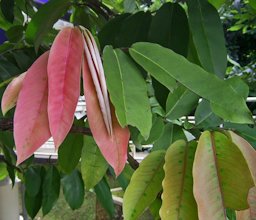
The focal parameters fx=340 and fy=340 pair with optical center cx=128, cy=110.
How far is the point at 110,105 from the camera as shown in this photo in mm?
276

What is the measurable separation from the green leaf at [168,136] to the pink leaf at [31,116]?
0.21 meters

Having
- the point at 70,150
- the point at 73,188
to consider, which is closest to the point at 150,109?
the point at 70,150

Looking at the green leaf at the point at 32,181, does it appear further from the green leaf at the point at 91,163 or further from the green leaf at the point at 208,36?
the green leaf at the point at 208,36

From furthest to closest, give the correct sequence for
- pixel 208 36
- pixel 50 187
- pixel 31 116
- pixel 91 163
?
pixel 50 187 < pixel 91 163 < pixel 208 36 < pixel 31 116

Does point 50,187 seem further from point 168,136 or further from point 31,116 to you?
point 31,116

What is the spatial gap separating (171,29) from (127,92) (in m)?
0.18

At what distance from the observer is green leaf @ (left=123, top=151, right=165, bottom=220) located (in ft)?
0.96

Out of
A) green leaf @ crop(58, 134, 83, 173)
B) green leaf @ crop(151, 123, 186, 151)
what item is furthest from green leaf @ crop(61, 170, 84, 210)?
green leaf @ crop(151, 123, 186, 151)

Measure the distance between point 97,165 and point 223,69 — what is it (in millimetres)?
237

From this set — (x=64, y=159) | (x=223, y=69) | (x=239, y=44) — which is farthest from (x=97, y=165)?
(x=239, y=44)

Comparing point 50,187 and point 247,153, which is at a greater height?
point 247,153

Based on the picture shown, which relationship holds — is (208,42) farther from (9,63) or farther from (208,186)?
(9,63)

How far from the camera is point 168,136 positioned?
46cm

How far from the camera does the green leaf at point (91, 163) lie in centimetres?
51
